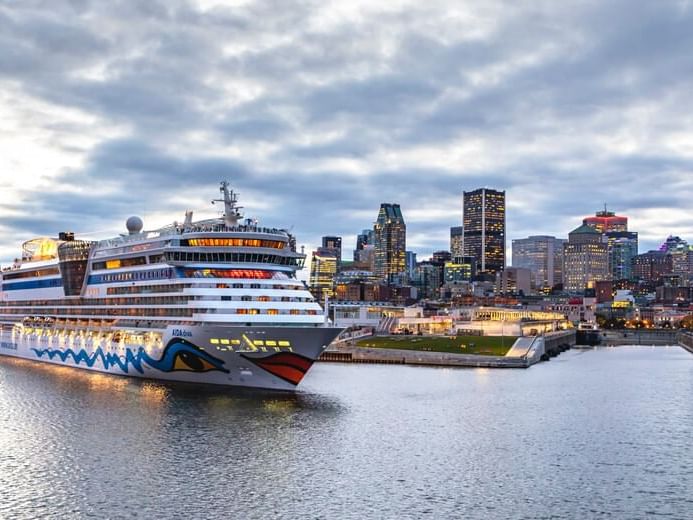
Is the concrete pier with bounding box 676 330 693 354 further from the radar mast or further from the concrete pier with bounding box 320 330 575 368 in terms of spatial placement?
the radar mast

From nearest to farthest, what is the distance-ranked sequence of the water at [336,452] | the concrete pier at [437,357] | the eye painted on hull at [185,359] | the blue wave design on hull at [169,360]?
the water at [336,452]
the eye painted on hull at [185,359]
the blue wave design on hull at [169,360]
the concrete pier at [437,357]

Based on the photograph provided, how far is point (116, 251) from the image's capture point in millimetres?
77500

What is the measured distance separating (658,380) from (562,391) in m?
A: 22.1

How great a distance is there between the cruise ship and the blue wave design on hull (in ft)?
0.36

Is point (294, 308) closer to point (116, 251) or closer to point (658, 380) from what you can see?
point (116, 251)

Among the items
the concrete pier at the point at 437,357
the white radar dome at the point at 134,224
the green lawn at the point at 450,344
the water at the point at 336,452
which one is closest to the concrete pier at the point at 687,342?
the green lawn at the point at 450,344

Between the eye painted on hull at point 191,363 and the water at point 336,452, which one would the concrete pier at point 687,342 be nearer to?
the water at point 336,452

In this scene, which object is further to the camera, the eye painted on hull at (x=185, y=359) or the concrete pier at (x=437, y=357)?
the concrete pier at (x=437, y=357)

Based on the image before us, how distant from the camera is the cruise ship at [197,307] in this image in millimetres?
61519

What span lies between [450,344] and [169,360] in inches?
2651

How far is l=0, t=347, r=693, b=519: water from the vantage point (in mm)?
37094

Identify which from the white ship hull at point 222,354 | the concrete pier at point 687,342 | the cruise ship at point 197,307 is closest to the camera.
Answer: the white ship hull at point 222,354

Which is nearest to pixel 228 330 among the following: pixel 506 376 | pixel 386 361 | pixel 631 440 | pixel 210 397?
pixel 210 397

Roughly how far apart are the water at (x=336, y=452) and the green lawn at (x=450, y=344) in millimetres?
39852
